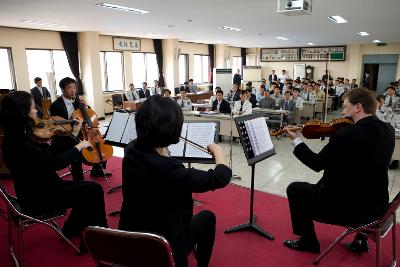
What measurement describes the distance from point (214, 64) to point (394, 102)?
9.07 metres

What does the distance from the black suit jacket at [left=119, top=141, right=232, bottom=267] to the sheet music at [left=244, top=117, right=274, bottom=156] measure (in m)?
0.94


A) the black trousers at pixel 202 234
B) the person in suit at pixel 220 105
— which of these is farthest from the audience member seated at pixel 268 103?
the black trousers at pixel 202 234

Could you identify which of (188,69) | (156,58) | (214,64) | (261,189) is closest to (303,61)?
(214,64)

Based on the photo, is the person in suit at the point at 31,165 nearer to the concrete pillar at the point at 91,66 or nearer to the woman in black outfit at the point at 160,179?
the woman in black outfit at the point at 160,179

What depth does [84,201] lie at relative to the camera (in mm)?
2354

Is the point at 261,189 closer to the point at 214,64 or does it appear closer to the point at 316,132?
the point at 316,132

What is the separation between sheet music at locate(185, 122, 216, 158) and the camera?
249cm

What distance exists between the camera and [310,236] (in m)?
2.37

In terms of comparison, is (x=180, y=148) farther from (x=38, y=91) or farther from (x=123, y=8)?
(x=38, y=91)

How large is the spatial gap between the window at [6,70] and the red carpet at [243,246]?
20.3 feet

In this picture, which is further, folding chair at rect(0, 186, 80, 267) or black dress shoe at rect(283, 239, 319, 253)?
black dress shoe at rect(283, 239, 319, 253)

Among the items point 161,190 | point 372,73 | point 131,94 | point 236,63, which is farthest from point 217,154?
point 372,73

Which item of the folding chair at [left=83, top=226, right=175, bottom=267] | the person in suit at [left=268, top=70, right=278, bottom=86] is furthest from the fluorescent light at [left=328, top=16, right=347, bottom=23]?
the person in suit at [left=268, top=70, right=278, bottom=86]

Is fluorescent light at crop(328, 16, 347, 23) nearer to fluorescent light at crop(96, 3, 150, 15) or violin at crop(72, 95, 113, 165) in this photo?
fluorescent light at crop(96, 3, 150, 15)
